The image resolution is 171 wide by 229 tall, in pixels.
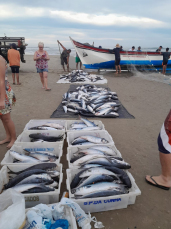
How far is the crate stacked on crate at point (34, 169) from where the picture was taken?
2014 millimetres

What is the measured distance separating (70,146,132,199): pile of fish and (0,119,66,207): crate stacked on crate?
27 centimetres

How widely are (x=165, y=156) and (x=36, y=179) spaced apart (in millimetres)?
1812

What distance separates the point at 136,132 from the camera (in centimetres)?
428

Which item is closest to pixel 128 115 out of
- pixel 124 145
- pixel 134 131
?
pixel 134 131

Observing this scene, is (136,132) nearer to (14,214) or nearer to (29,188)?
(29,188)

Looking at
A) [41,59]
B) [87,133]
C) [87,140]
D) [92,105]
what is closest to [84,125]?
[87,133]

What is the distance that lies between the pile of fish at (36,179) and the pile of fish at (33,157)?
23 cm

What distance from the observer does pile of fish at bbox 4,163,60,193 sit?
2023 mm

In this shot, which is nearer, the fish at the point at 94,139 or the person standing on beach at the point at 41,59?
the fish at the point at 94,139

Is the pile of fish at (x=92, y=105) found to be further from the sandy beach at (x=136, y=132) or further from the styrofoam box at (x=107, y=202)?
the styrofoam box at (x=107, y=202)

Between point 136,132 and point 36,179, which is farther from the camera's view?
point 136,132

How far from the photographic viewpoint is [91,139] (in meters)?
3.17

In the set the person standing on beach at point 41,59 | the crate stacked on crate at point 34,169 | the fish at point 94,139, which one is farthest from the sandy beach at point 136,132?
the person standing on beach at point 41,59

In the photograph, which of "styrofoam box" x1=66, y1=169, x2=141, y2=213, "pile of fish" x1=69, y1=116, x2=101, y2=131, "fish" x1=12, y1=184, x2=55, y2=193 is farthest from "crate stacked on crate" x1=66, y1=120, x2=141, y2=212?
"pile of fish" x1=69, y1=116, x2=101, y2=131
